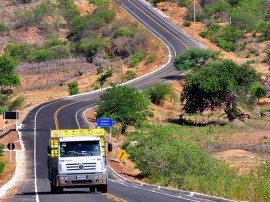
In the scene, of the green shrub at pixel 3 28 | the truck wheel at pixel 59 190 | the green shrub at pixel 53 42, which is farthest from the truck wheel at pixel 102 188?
the green shrub at pixel 3 28

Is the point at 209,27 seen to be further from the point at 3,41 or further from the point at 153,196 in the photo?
the point at 153,196

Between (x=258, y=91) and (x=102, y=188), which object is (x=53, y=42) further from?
(x=102, y=188)

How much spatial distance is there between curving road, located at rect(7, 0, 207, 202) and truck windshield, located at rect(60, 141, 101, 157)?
5.78ft

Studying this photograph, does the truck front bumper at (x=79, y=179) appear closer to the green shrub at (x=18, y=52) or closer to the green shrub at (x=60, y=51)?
the green shrub at (x=60, y=51)

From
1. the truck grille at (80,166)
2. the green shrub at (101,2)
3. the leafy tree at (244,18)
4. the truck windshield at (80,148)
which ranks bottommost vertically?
the truck grille at (80,166)

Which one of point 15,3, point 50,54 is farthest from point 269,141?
point 15,3

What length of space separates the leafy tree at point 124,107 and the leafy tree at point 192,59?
1983cm

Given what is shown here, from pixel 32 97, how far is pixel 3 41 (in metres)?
34.7

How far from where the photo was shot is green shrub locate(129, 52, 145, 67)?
116m

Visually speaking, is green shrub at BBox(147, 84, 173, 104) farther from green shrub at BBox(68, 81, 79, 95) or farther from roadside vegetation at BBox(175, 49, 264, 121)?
green shrub at BBox(68, 81, 79, 95)

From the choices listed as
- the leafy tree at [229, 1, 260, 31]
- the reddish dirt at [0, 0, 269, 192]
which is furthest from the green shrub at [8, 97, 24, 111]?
the leafy tree at [229, 1, 260, 31]

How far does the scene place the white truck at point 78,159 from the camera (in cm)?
3341

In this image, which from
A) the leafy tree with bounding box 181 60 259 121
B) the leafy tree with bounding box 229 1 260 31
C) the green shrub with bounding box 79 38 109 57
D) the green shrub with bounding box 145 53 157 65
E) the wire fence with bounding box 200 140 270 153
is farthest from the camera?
the leafy tree with bounding box 229 1 260 31

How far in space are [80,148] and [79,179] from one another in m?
1.37
